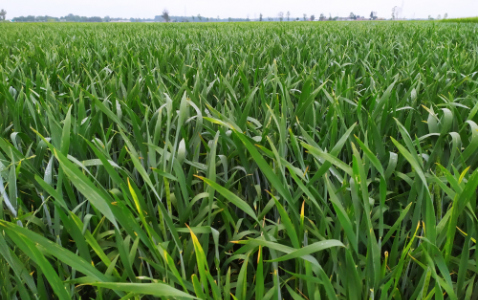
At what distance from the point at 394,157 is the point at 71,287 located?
2.08ft

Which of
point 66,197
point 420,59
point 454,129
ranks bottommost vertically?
point 66,197

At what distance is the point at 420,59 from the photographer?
1979mm

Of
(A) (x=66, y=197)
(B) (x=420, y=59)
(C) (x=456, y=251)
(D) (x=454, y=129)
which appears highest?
(B) (x=420, y=59)

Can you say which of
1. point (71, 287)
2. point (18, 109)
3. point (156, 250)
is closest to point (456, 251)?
point (156, 250)

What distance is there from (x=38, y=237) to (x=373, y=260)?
0.45 m

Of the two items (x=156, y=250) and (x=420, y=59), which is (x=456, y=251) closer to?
(x=156, y=250)

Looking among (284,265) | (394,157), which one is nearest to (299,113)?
(394,157)

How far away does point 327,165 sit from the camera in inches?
22.0

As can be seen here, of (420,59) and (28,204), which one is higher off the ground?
(420,59)

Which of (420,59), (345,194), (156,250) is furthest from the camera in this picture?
(420,59)

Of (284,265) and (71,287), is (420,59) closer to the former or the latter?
(284,265)

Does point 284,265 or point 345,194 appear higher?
point 345,194

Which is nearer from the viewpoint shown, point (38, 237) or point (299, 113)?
point (38, 237)

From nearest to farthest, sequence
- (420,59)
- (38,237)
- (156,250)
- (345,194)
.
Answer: (38,237)
(156,250)
(345,194)
(420,59)
